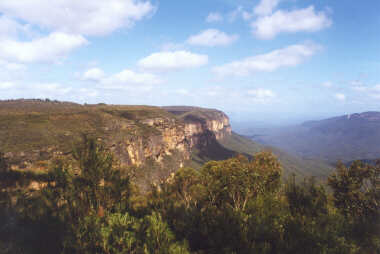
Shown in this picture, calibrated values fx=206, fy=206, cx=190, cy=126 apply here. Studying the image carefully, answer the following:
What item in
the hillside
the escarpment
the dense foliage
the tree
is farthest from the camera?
the hillside

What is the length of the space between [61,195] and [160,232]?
16.2 metres

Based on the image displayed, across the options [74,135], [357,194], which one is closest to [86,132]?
[74,135]

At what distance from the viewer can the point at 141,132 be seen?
118 meters

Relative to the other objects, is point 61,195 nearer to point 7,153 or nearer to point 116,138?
point 7,153

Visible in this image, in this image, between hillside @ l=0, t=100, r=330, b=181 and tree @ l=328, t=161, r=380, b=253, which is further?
hillside @ l=0, t=100, r=330, b=181

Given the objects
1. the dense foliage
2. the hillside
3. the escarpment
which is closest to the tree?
the dense foliage

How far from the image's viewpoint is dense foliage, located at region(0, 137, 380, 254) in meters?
17.8

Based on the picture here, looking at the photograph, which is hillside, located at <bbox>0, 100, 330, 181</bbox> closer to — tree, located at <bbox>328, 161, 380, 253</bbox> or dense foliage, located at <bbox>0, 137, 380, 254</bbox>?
tree, located at <bbox>328, 161, 380, 253</bbox>

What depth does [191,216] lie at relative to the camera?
83.0ft

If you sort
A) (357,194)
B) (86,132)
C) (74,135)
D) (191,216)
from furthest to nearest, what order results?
(86,132)
(74,135)
(357,194)
(191,216)

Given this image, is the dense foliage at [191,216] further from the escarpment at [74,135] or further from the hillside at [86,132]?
the hillside at [86,132]

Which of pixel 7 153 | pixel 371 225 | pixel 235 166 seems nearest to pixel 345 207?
pixel 371 225

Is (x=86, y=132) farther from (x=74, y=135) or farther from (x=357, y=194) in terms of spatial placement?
(x=357, y=194)

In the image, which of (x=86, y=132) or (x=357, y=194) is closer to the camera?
(x=357, y=194)
